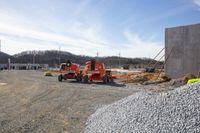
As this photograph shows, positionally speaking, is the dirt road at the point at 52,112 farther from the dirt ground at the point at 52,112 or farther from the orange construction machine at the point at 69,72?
the orange construction machine at the point at 69,72

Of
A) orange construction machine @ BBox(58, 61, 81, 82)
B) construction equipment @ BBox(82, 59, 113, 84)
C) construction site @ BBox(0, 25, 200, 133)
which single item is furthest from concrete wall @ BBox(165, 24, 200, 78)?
construction site @ BBox(0, 25, 200, 133)

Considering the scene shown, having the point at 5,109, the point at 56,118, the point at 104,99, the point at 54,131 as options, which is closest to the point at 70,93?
the point at 104,99

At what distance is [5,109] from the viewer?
16234 mm

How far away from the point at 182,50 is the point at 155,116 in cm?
2199

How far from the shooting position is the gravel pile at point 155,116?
8.15 metres

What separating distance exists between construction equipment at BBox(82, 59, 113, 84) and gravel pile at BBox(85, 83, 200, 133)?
59.3ft

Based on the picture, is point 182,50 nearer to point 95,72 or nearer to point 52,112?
point 95,72

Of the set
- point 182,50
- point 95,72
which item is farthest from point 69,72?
point 182,50

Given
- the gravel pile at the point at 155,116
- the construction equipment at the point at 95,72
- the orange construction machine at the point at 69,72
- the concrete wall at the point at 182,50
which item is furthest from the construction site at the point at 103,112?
the concrete wall at the point at 182,50

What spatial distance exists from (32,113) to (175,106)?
7.11m

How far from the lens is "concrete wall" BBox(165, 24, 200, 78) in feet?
95.3

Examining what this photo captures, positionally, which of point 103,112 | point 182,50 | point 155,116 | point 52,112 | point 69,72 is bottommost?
point 52,112

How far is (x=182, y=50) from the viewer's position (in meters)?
30.2

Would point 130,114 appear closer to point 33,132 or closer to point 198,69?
point 33,132
